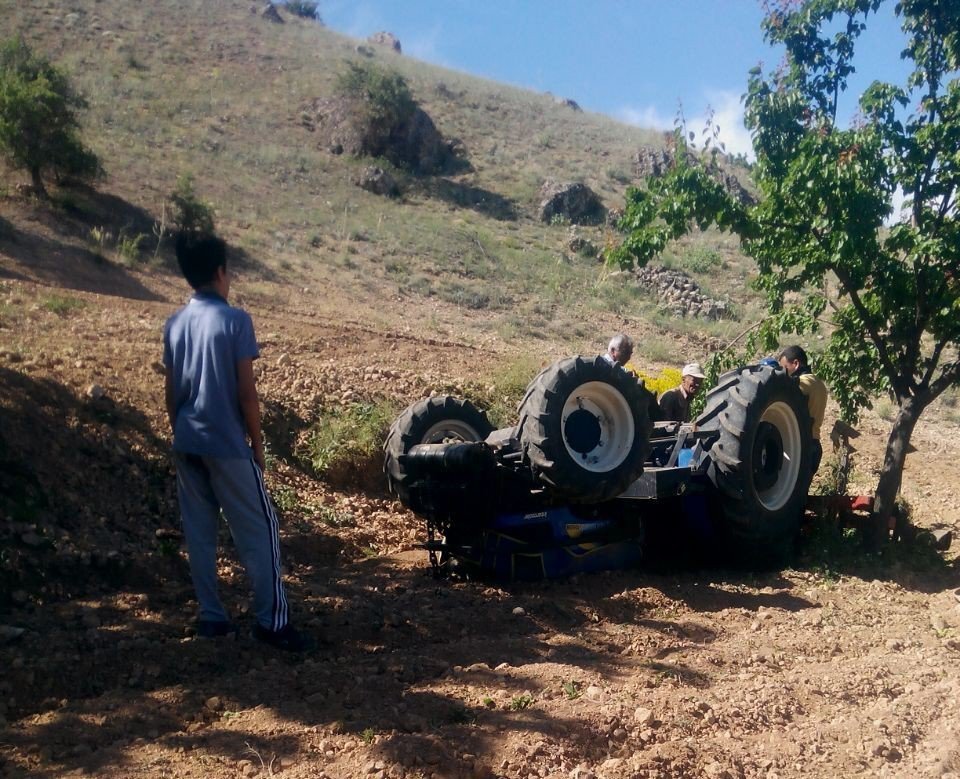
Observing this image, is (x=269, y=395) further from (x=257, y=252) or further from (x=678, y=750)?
(x=257, y=252)

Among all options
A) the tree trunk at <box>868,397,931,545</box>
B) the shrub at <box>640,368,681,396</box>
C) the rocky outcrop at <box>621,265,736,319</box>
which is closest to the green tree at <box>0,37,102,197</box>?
the rocky outcrop at <box>621,265,736,319</box>

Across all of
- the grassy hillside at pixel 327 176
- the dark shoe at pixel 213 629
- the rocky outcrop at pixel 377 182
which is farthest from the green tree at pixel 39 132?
the dark shoe at pixel 213 629

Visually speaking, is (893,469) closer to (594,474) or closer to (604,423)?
(604,423)

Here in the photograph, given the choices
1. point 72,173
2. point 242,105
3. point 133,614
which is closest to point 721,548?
point 133,614

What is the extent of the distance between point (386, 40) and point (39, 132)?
138 ft

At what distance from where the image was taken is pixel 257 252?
830 inches

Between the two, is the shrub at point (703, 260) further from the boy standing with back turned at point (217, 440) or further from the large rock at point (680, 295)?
the boy standing with back turned at point (217, 440)

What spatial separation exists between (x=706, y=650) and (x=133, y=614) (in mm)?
2978

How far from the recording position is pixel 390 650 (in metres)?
4.75

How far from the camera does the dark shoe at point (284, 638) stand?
4496mm

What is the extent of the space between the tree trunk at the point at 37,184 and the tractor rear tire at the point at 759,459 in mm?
16448

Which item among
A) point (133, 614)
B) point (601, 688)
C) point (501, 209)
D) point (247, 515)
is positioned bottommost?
point (133, 614)

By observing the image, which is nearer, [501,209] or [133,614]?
[133,614]

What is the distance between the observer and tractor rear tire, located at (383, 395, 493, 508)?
21.5ft
